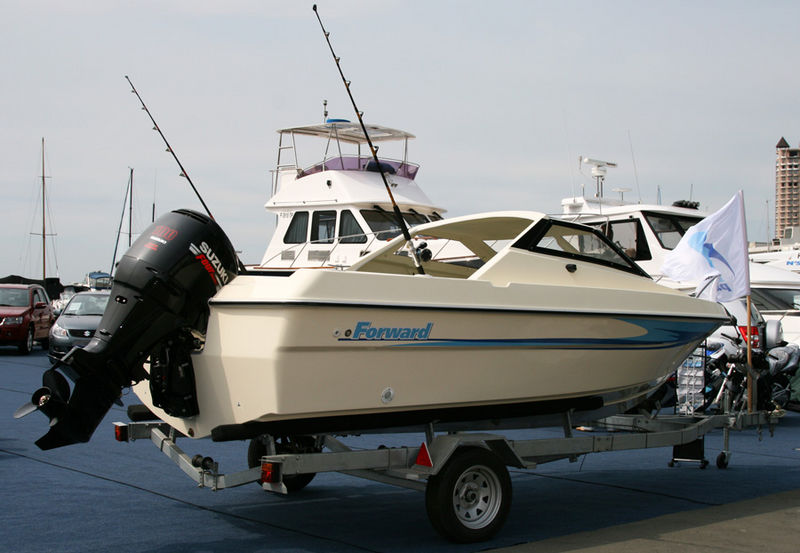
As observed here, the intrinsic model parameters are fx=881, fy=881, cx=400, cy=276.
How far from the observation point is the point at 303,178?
1450 cm

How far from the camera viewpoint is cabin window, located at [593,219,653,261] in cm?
1357

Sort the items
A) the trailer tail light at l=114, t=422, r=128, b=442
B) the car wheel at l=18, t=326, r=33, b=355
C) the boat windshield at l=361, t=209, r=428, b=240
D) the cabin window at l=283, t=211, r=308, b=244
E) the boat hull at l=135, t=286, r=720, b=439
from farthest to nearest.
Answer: the car wheel at l=18, t=326, r=33, b=355 < the cabin window at l=283, t=211, r=308, b=244 < the boat windshield at l=361, t=209, r=428, b=240 < the trailer tail light at l=114, t=422, r=128, b=442 < the boat hull at l=135, t=286, r=720, b=439

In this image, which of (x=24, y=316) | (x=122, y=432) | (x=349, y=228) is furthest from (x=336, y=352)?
(x=24, y=316)

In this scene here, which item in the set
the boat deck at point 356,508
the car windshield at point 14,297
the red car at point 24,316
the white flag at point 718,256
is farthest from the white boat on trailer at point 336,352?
the car windshield at point 14,297

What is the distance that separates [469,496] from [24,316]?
52.8ft

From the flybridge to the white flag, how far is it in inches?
138

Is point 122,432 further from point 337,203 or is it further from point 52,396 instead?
point 337,203

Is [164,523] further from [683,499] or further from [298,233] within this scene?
[298,233]

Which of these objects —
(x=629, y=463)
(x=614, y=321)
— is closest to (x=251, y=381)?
(x=614, y=321)

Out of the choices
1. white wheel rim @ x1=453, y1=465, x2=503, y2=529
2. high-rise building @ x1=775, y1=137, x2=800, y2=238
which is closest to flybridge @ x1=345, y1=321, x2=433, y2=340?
white wheel rim @ x1=453, y1=465, x2=503, y2=529

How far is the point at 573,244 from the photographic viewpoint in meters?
6.37

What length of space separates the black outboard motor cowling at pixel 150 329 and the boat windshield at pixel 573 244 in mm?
2126

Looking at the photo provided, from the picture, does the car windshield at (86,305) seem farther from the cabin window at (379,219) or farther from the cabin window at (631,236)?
the cabin window at (631,236)

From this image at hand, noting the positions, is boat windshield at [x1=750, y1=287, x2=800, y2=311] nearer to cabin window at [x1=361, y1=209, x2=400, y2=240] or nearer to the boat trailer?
cabin window at [x1=361, y1=209, x2=400, y2=240]
